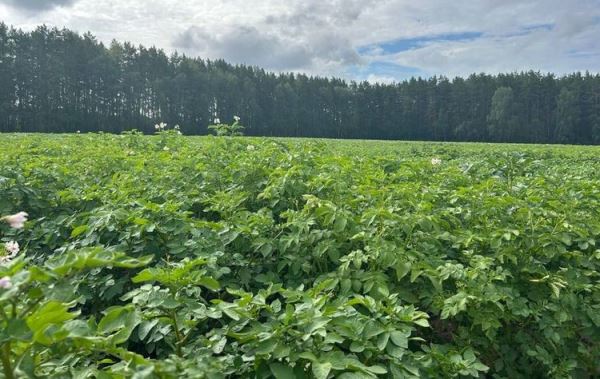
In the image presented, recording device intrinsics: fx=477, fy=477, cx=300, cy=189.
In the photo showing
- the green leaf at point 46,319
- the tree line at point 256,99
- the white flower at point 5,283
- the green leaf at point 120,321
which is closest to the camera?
the white flower at point 5,283

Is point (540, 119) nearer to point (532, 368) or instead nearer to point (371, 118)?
point (371, 118)

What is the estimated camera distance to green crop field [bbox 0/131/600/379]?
1322 millimetres

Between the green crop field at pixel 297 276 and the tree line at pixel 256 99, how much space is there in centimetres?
5527

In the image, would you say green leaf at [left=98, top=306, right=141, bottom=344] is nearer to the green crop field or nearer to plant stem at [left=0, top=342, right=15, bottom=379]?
the green crop field

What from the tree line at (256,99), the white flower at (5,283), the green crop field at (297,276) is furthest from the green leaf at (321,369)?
the tree line at (256,99)

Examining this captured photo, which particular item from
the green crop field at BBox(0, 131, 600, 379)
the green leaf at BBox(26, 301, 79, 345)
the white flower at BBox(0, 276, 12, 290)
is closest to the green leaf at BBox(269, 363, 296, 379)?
the green crop field at BBox(0, 131, 600, 379)

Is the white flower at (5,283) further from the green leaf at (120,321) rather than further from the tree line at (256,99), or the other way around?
the tree line at (256,99)

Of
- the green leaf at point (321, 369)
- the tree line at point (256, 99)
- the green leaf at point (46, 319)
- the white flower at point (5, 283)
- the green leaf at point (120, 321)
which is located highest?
the tree line at point (256, 99)

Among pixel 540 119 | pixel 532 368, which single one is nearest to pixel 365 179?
pixel 532 368

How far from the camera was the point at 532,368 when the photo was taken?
99.5 inches

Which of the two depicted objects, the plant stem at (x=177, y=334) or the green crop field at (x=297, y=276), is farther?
the plant stem at (x=177, y=334)

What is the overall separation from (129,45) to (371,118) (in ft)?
132

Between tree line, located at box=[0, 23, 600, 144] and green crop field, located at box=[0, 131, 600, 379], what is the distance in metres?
55.3

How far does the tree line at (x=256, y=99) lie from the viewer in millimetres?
56875
